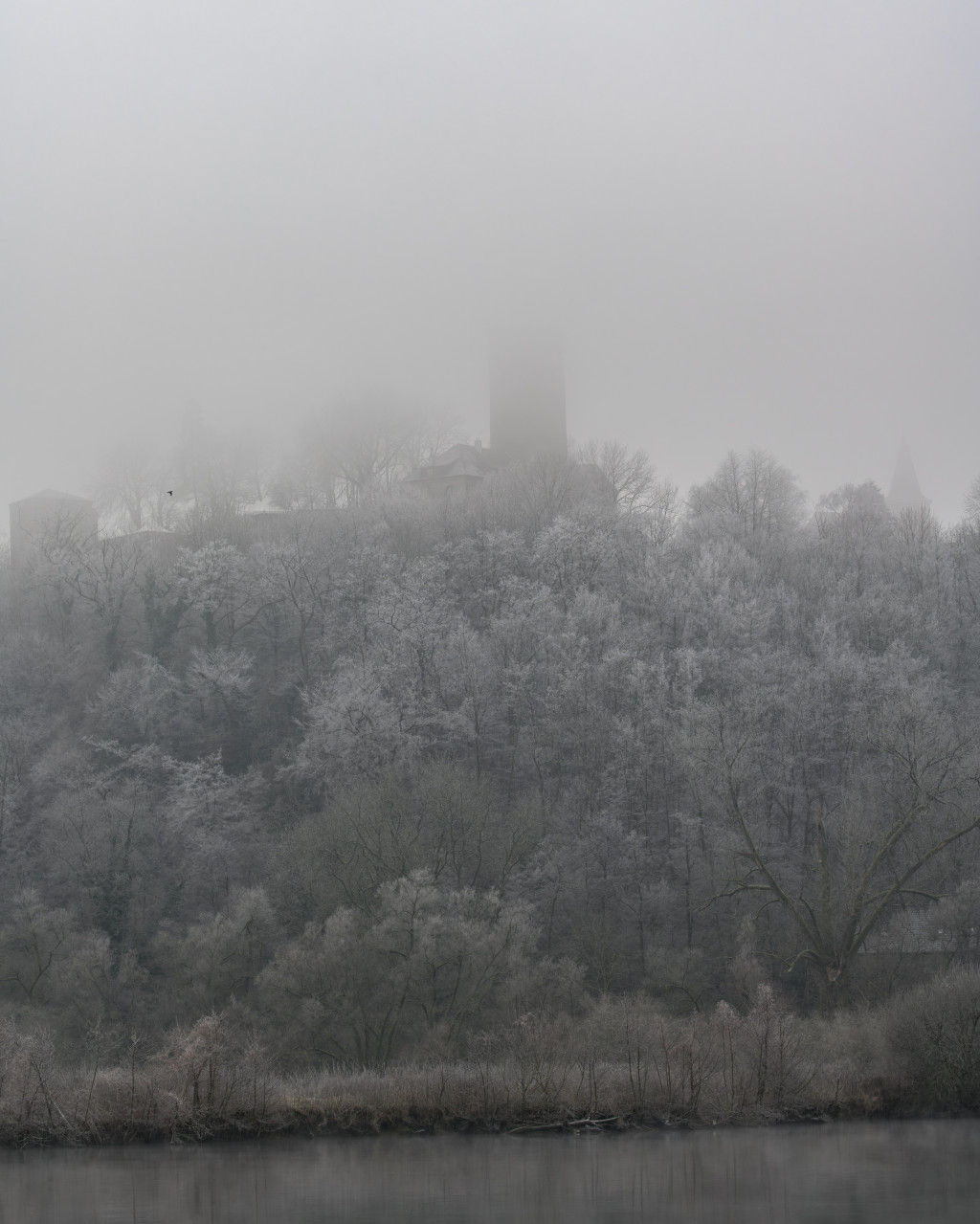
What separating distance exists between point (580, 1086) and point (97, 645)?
1658 inches

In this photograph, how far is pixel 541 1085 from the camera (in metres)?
31.0

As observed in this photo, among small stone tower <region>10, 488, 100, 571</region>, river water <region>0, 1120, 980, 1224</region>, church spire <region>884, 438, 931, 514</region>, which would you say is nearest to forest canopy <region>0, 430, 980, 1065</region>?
small stone tower <region>10, 488, 100, 571</region>

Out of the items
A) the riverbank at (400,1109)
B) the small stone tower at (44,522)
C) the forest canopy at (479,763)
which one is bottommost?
the riverbank at (400,1109)

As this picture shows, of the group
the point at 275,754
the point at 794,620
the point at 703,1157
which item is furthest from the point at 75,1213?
the point at 794,620

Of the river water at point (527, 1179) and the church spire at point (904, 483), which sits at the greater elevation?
the church spire at point (904, 483)

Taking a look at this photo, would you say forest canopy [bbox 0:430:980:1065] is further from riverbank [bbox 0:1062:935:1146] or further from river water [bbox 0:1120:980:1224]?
river water [bbox 0:1120:980:1224]

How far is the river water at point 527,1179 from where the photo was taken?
23.0 meters

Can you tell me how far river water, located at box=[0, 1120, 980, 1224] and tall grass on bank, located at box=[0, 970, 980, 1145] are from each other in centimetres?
66

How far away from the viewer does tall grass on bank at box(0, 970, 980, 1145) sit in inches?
1172

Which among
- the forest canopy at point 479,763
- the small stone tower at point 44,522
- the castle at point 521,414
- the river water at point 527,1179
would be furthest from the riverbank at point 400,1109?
the castle at point 521,414

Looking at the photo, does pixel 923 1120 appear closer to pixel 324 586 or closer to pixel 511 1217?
pixel 511 1217

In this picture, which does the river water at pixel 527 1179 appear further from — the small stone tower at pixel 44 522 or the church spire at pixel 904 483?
the church spire at pixel 904 483

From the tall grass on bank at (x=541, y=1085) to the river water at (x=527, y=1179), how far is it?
26.2 inches

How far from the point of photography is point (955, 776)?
152 ft
